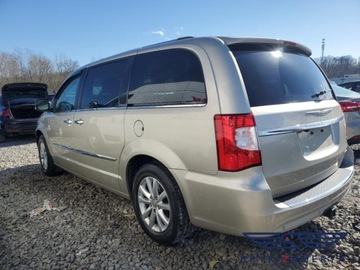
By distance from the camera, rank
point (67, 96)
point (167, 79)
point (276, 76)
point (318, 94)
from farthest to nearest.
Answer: point (67, 96) < point (318, 94) < point (167, 79) < point (276, 76)

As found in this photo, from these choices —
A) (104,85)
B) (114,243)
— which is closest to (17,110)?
(104,85)

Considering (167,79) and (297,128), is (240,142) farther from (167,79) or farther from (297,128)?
(167,79)

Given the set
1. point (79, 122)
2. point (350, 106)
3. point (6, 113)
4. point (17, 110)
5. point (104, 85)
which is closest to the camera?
point (104, 85)

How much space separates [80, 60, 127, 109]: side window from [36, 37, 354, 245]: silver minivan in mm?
25

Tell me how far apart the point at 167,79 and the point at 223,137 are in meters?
0.84

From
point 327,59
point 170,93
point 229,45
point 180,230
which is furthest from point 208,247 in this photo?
point 327,59

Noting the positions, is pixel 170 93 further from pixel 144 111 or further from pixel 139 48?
pixel 139 48

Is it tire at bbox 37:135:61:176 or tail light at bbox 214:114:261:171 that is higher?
tail light at bbox 214:114:261:171

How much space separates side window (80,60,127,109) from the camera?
3027mm

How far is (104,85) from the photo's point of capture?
3.29 metres

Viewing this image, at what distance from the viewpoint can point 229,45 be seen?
215 cm

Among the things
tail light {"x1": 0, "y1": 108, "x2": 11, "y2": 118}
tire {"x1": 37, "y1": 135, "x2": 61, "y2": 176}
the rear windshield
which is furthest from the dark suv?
the rear windshield

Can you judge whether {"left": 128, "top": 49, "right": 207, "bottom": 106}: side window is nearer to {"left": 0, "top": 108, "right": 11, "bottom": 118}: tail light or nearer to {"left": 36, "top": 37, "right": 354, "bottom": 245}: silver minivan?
{"left": 36, "top": 37, "right": 354, "bottom": 245}: silver minivan

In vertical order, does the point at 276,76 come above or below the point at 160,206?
above
